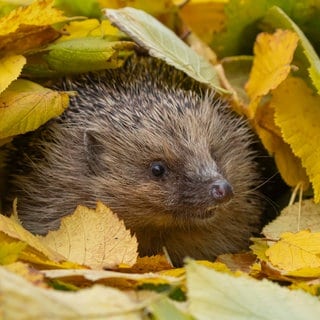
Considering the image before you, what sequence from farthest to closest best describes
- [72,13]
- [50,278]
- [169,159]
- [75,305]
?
1. [72,13]
2. [169,159]
3. [50,278]
4. [75,305]

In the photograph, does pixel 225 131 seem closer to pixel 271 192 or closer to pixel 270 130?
pixel 270 130

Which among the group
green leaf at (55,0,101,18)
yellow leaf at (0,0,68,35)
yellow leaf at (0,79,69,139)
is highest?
yellow leaf at (0,0,68,35)

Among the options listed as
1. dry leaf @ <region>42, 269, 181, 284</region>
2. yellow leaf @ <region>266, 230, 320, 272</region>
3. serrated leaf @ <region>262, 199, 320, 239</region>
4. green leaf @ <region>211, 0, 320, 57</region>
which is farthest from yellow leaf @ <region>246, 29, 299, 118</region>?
dry leaf @ <region>42, 269, 181, 284</region>

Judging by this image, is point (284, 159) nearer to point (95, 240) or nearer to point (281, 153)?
point (281, 153)

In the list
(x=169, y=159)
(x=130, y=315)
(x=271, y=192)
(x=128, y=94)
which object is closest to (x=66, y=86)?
(x=128, y=94)

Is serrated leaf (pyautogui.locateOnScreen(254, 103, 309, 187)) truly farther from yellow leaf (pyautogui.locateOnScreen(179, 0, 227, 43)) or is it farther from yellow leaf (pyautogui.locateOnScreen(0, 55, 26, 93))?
yellow leaf (pyautogui.locateOnScreen(0, 55, 26, 93))

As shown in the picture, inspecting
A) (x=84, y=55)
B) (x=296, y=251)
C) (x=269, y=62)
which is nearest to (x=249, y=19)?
(x=269, y=62)

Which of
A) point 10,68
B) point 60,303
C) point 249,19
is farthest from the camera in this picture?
point 249,19
